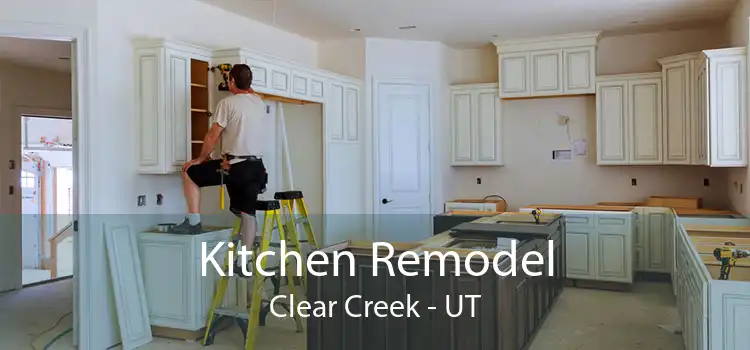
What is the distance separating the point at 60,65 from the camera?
6.73 metres

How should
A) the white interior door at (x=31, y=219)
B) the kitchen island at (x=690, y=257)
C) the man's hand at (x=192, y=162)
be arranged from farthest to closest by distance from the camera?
1. the white interior door at (x=31, y=219)
2. the man's hand at (x=192, y=162)
3. the kitchen island at (x=690, y=257)

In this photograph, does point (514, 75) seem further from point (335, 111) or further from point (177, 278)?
point (177, 278)

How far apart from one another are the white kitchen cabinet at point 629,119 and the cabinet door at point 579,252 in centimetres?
103

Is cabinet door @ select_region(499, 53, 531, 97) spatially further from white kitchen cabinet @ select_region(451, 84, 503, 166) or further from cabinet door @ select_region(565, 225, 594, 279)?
cabinet door @ select_region(565, 225, 594, 279)

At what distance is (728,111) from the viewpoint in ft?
A: 16.1

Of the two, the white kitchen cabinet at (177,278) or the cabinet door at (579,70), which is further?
the cabinet door at (579,70)

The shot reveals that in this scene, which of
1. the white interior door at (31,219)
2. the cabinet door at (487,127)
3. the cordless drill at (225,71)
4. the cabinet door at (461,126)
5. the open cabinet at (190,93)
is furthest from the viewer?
the white interior door at (31,219)

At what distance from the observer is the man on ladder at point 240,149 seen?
4.01 meters

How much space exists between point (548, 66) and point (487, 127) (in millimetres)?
1009

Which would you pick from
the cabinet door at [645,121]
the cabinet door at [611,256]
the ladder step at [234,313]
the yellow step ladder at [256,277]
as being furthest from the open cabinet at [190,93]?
the cabinet door at [645,121]

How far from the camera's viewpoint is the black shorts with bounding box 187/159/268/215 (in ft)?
13.2

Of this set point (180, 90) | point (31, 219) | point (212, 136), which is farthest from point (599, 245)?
point (31, 219)

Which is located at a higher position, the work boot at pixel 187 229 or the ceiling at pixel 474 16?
the ceiling at pixel 474 16

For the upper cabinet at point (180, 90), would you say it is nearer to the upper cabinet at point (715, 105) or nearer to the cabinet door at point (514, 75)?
the cabinet door at point (514, 75)
